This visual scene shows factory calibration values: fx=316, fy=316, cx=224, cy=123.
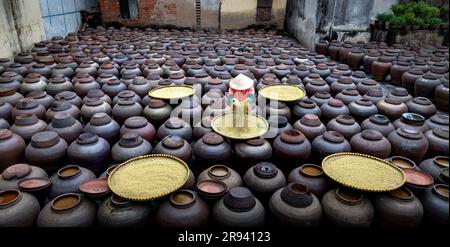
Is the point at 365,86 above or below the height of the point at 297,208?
above

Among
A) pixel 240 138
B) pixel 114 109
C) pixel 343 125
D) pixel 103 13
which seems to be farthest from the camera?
pixel 103 13

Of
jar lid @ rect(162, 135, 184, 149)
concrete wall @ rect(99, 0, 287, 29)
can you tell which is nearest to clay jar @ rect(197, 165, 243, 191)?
jar lid @ rect(162, 135, 184, 149)

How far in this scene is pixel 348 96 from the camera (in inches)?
253

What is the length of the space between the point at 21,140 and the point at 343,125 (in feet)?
16.6

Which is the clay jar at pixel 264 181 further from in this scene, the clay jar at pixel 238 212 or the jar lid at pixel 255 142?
the jar lid at pixel 255 142

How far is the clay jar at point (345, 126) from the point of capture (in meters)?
5.15

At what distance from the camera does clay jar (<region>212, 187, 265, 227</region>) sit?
11.1 ft

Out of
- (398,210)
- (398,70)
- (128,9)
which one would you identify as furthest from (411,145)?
(128,9)

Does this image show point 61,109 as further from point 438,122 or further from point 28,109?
point 438,122

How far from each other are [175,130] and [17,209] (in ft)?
7.86

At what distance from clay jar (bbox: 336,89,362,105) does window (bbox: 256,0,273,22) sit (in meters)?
9.27

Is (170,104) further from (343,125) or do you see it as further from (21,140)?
(343,125)

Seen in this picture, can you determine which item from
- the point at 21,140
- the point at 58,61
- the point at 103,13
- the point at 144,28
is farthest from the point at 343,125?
the point at 103,13

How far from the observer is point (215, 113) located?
5.54 meters
